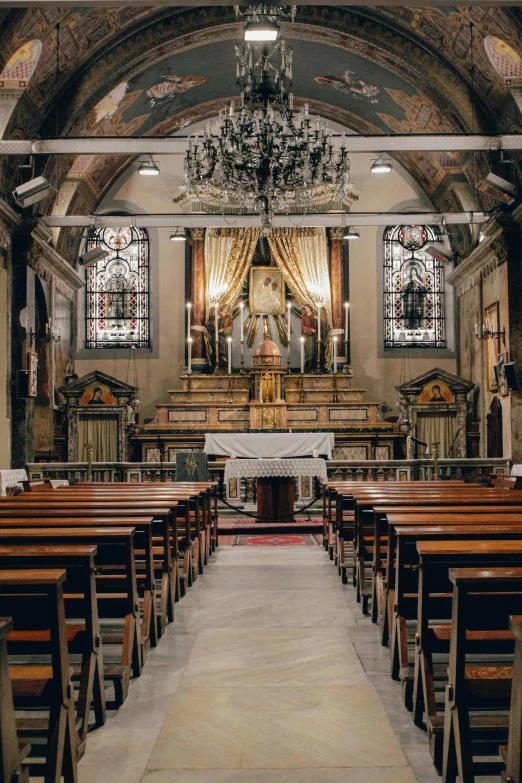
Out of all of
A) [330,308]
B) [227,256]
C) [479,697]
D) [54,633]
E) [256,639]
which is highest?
[227,256]

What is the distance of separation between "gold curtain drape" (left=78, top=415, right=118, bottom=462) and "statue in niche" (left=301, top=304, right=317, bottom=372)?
4.73 m

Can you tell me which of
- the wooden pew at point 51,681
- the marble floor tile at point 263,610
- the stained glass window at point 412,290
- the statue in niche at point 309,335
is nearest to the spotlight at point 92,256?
the statue in niche at point 309,335

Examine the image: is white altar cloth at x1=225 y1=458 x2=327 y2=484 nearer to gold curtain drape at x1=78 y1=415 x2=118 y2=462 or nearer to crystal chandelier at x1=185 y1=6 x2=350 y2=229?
crystal chandelier at x1=185 y1=6 x2=350 y2=229

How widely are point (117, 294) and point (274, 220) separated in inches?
255

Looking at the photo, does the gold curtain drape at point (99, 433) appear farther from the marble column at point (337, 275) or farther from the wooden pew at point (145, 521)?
the wooden pew at point (145, 521)

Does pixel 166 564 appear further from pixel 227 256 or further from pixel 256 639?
pixel 227 256

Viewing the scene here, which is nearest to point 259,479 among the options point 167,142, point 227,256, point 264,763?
point 167,142

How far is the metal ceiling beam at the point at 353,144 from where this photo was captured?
11.2 metres

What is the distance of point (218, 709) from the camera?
362 centimetres

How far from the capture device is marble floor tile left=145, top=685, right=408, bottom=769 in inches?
120

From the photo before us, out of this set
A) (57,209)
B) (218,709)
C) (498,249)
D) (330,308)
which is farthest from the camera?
(330,308)

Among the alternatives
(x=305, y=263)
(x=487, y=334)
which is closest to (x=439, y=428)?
(x=487, y=334)

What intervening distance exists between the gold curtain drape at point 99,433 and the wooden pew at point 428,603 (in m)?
13.4

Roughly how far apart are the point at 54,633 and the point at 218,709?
1.19m
